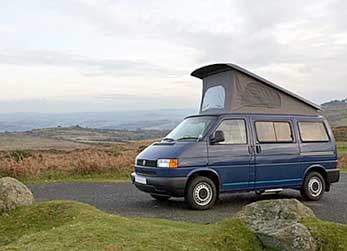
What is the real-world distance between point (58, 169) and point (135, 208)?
8047 millimetres

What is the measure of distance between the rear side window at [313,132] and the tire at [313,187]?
788mm

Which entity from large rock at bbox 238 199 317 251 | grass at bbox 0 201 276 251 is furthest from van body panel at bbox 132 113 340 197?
large rock at bbox 238 199 317 251

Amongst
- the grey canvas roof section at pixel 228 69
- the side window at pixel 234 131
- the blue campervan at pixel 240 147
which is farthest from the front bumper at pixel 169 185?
the grey canvas roof section at pixel 228 69

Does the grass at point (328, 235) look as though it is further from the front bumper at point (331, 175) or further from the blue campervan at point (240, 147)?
the front bumper at point (331, 175)

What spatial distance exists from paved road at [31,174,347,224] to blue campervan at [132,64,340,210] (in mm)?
349

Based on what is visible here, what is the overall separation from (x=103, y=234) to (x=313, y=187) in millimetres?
6720

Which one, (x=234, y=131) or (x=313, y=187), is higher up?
(x=234, y=131)

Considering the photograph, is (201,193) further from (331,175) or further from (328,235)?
(328,235)

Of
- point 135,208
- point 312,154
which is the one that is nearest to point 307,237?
point 135,208

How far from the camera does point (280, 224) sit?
239 inches

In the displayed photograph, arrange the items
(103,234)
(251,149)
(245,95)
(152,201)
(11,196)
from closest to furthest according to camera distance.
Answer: (103,234) < (11,196) < (251,149) < (245,95) < (152,201)

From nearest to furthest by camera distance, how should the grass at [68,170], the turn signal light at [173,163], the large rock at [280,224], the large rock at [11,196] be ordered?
the large rock at [280,224], the large rock at [11,196], the turn signal light at [173,163], the grass at [68,170]

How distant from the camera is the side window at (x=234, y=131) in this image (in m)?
10.4

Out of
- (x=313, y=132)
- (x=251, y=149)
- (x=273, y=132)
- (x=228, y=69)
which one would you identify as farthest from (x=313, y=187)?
(x=228, y=69)
